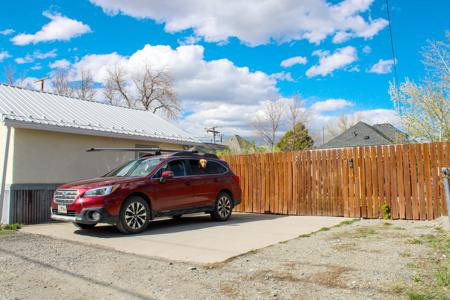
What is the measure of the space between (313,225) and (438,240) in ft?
10.3

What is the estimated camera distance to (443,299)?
12.3 ft

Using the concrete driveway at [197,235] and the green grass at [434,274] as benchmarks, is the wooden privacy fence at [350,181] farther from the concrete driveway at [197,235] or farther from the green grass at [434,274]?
the green grass at [434,274]

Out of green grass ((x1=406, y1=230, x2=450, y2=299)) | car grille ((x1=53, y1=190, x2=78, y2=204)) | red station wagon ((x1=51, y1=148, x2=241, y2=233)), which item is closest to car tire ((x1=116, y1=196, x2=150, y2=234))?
red station wagon ((x1=51, y1=148, x2=241, y2=233))

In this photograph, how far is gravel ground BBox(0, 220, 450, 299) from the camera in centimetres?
430

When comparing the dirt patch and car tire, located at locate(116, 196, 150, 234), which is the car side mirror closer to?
car tire, located at locate(116, 196, 150, 234)

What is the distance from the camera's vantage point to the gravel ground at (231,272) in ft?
14.1

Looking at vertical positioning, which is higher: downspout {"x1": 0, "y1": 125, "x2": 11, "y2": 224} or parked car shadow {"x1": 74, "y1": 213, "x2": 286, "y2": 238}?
downspout {"x1": 0, "y1": 125, "x2": 11, "y2": 224}

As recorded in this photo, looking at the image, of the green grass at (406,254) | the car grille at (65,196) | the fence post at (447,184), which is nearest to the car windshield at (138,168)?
the car grille at (65,196)

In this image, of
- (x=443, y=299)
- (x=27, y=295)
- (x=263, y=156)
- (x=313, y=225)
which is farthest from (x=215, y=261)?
(x=263, y=156)

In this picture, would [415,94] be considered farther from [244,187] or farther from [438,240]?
[438,240]

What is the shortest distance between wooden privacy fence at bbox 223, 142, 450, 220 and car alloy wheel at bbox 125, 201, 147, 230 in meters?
5.20

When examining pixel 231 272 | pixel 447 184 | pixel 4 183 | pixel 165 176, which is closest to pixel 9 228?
pixel 4 183

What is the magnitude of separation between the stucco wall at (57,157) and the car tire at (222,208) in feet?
14.7

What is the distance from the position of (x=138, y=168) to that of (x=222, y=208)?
8.11 ft
